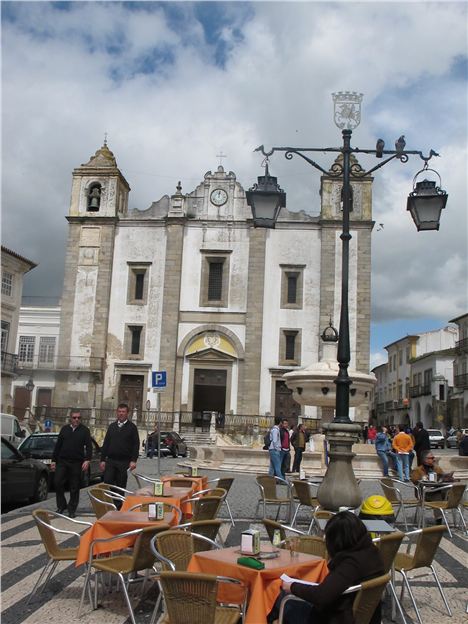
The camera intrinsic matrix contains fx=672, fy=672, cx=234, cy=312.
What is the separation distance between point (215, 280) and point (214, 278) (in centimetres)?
12

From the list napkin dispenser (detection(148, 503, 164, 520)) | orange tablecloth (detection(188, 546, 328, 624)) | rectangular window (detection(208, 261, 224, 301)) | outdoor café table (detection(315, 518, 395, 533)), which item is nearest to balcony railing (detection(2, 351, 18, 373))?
rectangular window (detection(208, 261, 224, 301))

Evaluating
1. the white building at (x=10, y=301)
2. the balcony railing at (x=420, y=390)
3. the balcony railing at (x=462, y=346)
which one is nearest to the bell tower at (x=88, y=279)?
the white building at (x=10, y=301)

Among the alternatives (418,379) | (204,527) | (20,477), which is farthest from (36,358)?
(418,379)

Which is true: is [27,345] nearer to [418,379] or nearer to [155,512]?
[418,379]

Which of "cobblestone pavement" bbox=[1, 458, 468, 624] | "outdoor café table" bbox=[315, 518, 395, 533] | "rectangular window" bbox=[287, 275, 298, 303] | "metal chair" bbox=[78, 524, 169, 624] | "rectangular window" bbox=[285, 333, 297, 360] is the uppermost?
"rectangular window" bbox=[287, 275, 298, 303]

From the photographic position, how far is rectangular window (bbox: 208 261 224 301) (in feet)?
117

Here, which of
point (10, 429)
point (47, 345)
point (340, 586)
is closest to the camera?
point (340, 586)

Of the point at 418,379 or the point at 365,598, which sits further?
the point at 418,379

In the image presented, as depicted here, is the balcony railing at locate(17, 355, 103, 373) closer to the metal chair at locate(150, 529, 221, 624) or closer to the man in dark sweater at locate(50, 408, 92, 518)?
the man in dark sweater at locate(50, 408, 92, 518)

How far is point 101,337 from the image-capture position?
35.1 m

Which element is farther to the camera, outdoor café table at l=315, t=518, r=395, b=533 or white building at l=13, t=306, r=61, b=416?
white building at l=13, t=306, r=61, b=416

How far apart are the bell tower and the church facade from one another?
55 mm

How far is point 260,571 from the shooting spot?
13.8 feet

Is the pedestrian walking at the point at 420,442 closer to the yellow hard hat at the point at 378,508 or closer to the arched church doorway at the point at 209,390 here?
the yellow hard hat at the point at 378,508
